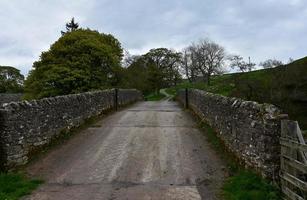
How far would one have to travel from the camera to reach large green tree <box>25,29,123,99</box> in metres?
33.6

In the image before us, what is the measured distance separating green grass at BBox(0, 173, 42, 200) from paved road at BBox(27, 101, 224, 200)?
9.4 inches

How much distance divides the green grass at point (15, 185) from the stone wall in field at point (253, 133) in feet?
15.2

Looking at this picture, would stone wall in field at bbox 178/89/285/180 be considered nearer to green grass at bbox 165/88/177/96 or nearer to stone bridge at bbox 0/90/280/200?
stone bridge at bbox 0/90/280/200

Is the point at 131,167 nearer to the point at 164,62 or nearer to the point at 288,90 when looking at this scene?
the point at 288,90

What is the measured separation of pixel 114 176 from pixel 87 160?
5.80 ft

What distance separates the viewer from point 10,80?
271 feet

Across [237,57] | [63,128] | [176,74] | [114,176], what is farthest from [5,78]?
[114,176]

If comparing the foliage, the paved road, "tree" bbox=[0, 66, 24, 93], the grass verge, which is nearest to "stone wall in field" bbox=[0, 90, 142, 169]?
A: the paved road

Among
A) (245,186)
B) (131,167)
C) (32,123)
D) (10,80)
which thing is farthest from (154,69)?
(245,186)

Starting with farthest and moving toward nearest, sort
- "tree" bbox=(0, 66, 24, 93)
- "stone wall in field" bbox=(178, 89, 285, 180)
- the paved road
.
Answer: "tree" bbox=(0, 66, 24, 93) → the paved road → "stone wall in field" bbox=(178, 89, 285, 180)

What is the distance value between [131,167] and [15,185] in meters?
2.76

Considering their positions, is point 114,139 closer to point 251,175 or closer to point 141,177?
point 141,177

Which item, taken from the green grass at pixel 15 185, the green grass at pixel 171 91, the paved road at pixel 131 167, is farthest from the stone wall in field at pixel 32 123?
the green grass at pixel 171 91

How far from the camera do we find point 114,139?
13391mm
